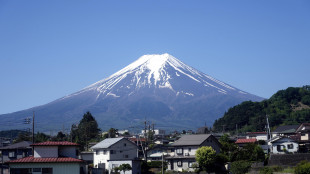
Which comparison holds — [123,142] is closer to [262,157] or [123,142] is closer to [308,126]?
[262,157]

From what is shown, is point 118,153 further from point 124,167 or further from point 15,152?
point 15,152

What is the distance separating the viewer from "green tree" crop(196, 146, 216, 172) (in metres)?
47.4

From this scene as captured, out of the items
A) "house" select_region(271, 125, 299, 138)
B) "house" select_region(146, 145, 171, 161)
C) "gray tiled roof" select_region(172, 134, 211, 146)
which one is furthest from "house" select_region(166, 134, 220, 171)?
"house" select_region(271, 125, 299, 138)

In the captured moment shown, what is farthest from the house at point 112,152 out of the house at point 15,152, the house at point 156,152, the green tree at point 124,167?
the house at point 15,152

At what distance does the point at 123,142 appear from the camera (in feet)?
188

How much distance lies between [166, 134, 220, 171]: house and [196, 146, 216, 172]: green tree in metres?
2.20

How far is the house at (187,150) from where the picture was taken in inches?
2018

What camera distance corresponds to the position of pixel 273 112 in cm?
10556

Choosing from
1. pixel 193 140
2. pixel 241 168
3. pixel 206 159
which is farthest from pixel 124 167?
pixel 241 168

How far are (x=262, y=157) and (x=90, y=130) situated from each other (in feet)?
159

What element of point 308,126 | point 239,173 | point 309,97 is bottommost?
point 239,173

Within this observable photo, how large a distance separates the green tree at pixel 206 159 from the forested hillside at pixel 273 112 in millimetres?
49340

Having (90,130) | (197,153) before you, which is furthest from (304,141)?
(90,130)

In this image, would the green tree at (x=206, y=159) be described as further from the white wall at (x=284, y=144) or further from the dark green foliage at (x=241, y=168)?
the white wall at (x=284, y=144)
